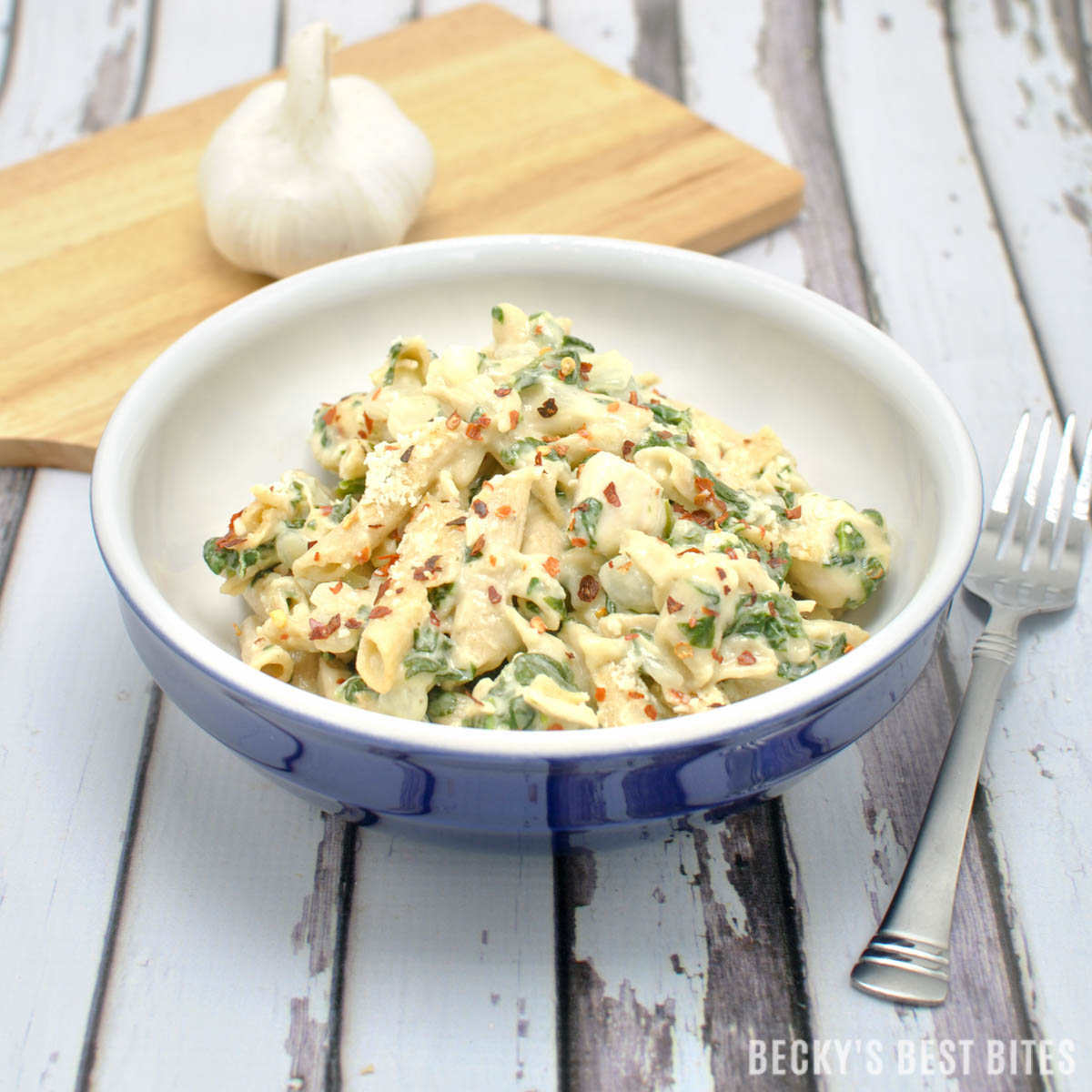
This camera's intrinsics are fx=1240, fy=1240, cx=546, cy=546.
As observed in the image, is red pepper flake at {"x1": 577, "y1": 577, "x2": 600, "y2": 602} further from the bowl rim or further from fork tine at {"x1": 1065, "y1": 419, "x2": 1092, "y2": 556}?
fork tine at {"x1": 1065, "y1": 419, "x2": 1092, "y2": 556}

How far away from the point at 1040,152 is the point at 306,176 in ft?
7.11

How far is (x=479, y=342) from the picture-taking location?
2.46m

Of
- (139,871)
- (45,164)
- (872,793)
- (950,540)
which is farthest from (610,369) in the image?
(45,164)

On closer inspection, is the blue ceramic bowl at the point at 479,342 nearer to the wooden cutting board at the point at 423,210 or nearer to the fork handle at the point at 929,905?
the fork handle at the point at 929,905

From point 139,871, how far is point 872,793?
1.15m

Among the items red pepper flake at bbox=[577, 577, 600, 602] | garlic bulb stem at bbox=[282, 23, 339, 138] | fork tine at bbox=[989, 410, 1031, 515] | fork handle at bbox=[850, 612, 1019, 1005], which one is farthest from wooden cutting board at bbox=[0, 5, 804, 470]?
fork handle at bbox=[850, 612, 1019, 1005]

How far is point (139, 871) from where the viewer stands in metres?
1.89

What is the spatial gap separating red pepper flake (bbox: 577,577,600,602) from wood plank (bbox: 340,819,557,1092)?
362 millimetres

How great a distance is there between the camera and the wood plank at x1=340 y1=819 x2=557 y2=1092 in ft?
5.47

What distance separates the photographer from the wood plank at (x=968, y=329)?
73.4 inches

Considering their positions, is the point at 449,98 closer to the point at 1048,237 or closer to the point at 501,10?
the point at 501,10

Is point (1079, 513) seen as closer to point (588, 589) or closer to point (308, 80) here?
point (588, 589)

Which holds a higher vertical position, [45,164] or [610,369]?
[610,369]

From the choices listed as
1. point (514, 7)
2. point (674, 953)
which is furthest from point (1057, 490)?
point (514, 7)
